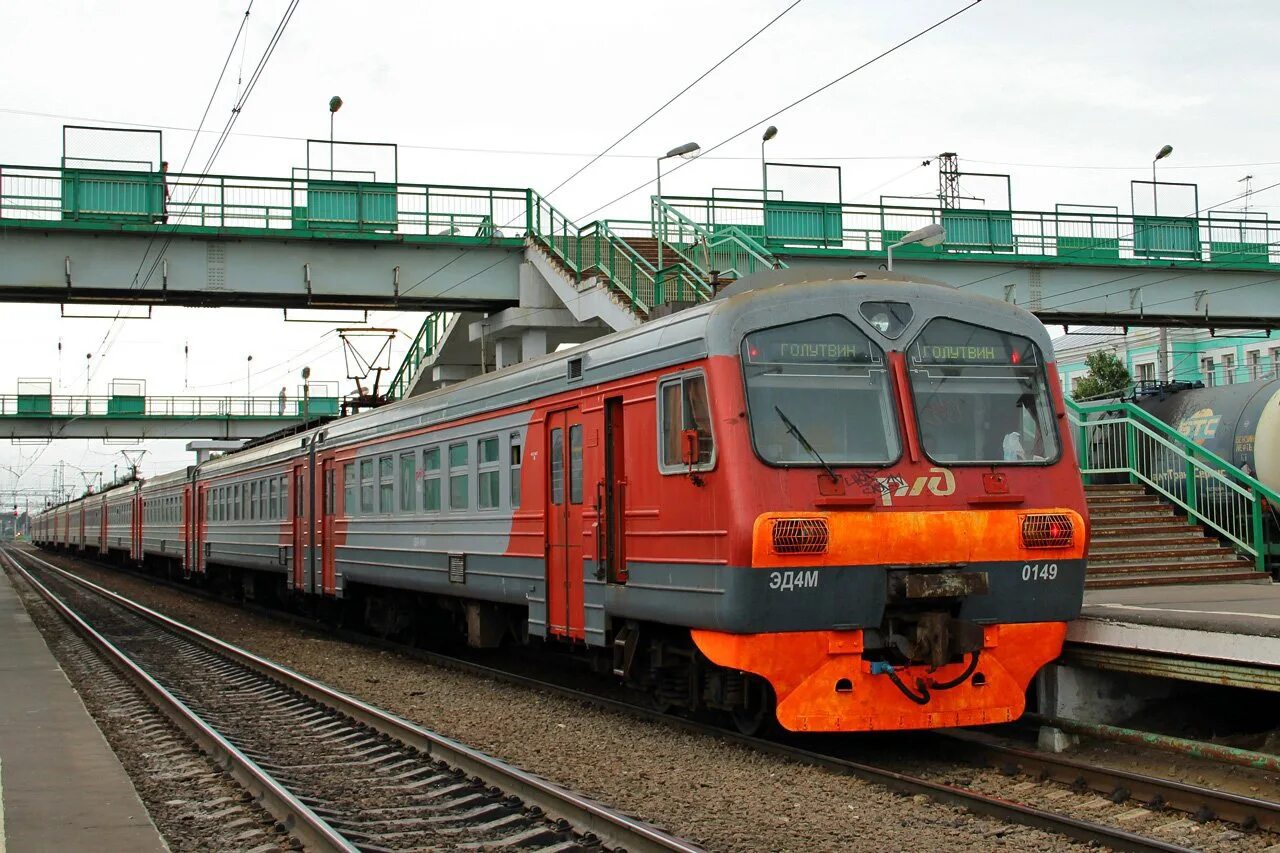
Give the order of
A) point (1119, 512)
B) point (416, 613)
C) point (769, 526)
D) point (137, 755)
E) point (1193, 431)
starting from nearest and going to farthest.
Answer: point (769, 526), point (137, 755), point (1119, 512), point (416, 613), point (1193, 431)

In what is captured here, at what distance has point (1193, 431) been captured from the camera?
65.3ft

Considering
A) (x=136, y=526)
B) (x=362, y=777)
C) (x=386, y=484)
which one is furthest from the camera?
(x=136, y=526)

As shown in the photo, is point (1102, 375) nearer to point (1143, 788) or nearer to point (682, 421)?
point (682, 421)

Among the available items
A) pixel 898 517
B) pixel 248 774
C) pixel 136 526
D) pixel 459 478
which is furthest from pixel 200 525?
pixel 898 517

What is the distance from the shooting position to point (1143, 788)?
23.9ft

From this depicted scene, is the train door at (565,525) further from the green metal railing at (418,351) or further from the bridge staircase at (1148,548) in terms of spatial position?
the green metal railing at (418,351)

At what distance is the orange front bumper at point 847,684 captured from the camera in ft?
27.3

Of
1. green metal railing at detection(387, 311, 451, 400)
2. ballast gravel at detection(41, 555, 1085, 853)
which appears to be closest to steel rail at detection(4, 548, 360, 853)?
ballast gravel at detection(41, 555, 1085, 853)

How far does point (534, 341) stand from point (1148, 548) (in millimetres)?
13856

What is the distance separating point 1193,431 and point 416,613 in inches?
458

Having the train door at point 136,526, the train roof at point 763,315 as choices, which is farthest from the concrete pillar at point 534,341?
the train door at point 136,526

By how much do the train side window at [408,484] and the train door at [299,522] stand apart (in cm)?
508

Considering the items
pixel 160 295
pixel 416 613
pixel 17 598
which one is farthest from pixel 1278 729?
pixel 17 598

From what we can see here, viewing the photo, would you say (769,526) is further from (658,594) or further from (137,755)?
(137,755)
